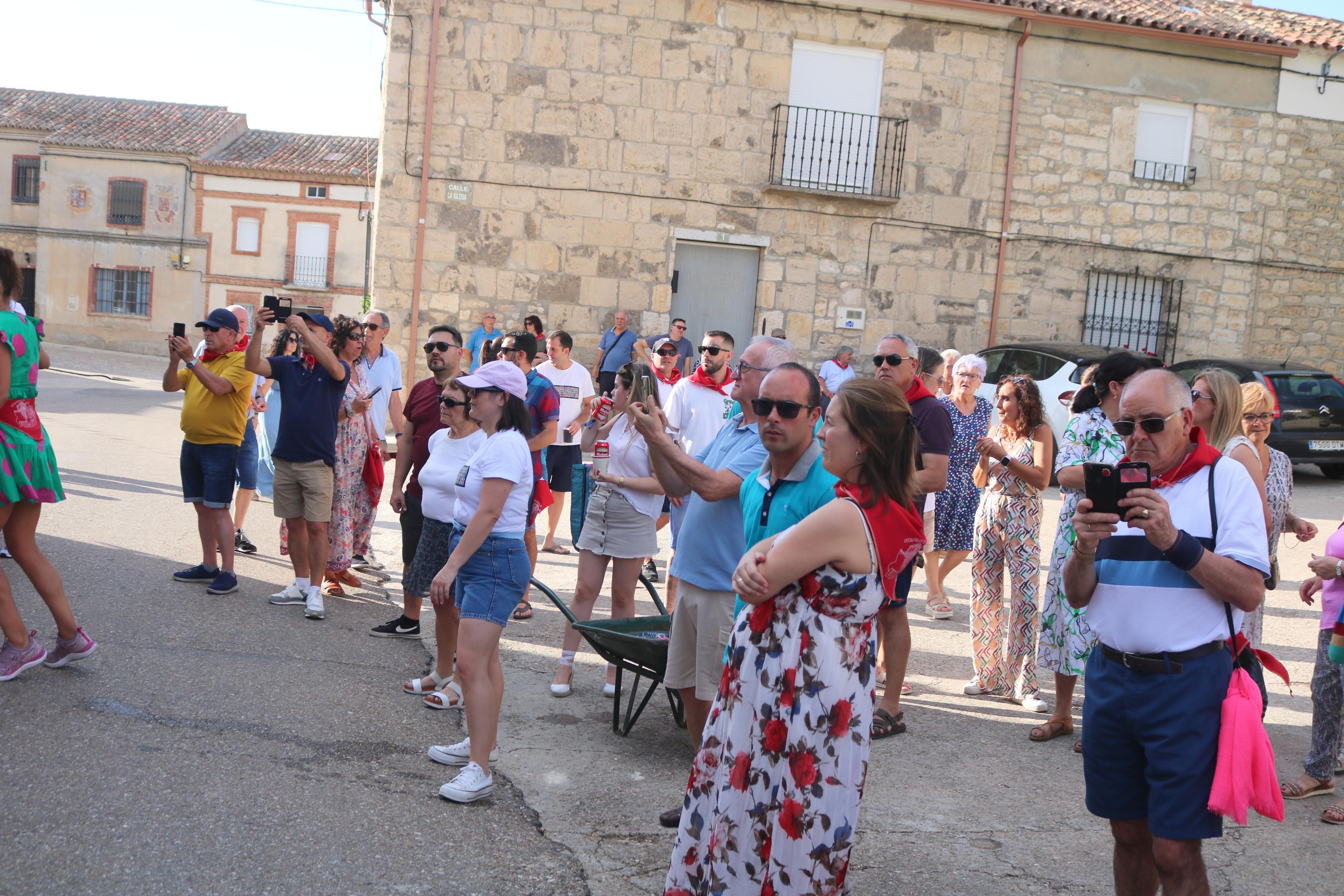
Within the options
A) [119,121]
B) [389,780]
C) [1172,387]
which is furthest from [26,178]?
[1172,387]

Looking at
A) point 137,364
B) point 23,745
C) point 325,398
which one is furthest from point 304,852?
point 137,364

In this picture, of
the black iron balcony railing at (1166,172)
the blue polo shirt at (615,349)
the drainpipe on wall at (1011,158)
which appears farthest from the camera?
the black iron balcony railing at (1166,172)

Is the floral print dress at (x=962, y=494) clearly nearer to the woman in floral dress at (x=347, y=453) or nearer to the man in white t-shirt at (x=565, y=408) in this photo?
the man in white t-shirt at (x=565, y=408)

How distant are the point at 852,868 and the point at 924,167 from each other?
13.9 meters

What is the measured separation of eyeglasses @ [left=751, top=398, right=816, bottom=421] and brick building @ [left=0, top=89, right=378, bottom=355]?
39.4m

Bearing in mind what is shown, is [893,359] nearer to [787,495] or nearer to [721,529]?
[721,529]

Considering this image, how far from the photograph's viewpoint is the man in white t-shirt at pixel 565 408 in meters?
8.45

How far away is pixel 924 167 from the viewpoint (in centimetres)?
1600

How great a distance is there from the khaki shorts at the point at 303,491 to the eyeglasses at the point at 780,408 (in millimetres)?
4203

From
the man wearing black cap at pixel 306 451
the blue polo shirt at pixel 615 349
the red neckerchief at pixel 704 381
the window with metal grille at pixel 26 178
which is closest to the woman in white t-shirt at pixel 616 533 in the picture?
the red neckerchief at pixel 704 381

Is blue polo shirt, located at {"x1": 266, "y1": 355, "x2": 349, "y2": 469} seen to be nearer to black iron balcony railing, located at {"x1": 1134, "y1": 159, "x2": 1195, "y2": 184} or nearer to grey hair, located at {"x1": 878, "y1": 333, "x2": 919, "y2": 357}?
grey hair, located at {"x1": 878, "y1": 333, "x2": 919, "y2": 357}

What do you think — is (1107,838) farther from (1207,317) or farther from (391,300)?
(1207,317)

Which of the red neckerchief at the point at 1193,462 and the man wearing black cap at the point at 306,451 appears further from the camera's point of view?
the man wearing black cap at the point at 306,451

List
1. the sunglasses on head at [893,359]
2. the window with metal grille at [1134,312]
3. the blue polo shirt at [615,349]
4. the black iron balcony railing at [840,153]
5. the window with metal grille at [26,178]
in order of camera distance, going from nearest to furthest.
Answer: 1. the sunglasses on head at [893,359]
2. the blue polo shirt at [615,349]
3. the black iron balcony railing at [840,153]
4. the window with metal grille at [1134,312]
5. the window with metal grille at [26,178]
